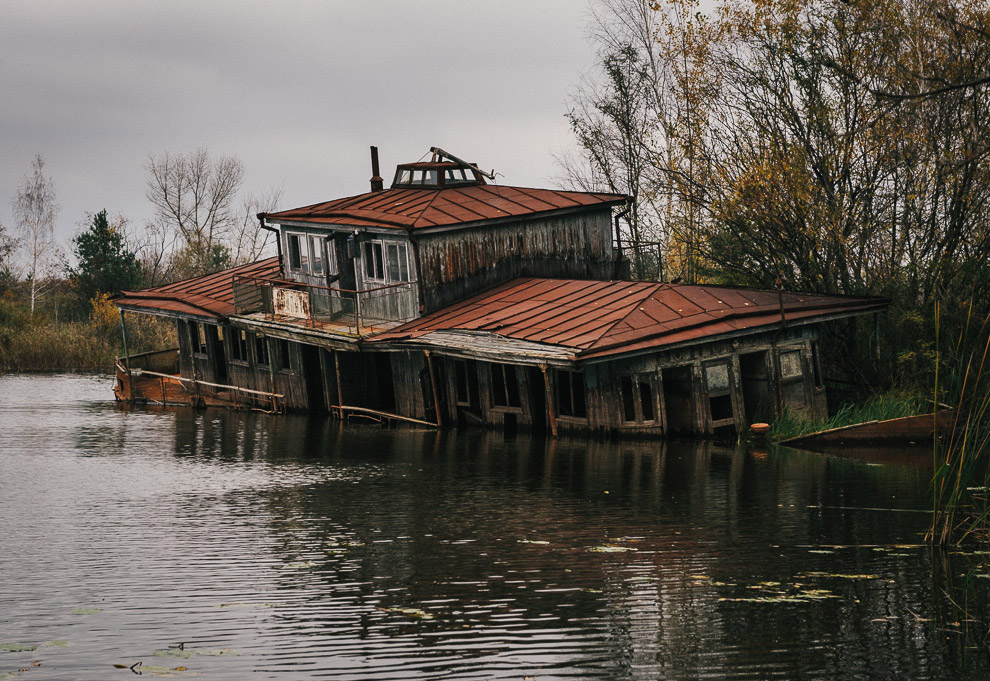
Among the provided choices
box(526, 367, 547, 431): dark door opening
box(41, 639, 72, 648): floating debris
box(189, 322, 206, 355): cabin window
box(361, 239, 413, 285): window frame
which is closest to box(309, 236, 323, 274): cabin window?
box(361, 239, 413, 285): window frame

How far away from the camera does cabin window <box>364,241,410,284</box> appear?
34.0 m

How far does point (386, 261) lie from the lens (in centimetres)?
3453

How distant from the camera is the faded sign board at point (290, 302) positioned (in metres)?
36.4

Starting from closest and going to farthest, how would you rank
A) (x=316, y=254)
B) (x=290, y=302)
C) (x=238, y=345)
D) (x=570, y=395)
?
(x=570, y=395) < (x=290, y=302) < (x=316, y=254) < (x=238, y=345)

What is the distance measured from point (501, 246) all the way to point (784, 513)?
17.5 meters

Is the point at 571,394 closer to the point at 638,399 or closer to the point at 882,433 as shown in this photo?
the point at 638,399

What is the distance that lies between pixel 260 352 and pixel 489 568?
25153mm

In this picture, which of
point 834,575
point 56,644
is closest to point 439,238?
point 834,575

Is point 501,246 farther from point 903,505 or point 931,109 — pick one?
point 903,505

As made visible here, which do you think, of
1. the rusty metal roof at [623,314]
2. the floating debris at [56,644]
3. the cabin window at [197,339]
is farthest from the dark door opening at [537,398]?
the floating debris at [56,644]

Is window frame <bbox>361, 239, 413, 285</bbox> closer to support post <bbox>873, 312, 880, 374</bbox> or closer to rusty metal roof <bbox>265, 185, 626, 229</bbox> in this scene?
rusty metal roof <bbox>265, 185, 626, 229</bbox>

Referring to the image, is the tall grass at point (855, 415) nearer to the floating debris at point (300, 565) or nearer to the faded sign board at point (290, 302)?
the floating debris at point (300, 565)

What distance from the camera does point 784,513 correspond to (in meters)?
19.4

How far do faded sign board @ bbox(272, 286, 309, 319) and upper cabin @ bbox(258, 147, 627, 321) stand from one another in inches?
26.5
